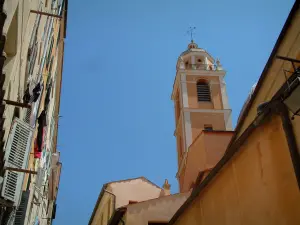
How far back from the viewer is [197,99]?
Answer: 104 feet

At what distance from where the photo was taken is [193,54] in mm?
36875

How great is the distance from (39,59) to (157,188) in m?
13.7

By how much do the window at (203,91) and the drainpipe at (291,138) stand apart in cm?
2625

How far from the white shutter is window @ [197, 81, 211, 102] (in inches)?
979

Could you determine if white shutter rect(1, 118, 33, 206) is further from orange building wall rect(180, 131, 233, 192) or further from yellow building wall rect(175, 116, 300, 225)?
orange building wall rect(180, 131, 233, 192)

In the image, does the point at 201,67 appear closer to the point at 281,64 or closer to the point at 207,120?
the point at 207,120

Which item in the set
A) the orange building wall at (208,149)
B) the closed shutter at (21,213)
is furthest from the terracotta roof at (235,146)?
the closed shutter at (21,213)

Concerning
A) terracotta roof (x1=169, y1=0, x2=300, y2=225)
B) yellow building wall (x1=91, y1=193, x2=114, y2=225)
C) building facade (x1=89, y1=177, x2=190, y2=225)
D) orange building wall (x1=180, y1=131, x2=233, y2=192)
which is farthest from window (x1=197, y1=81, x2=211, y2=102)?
terracotta roof (x1=169, y1=0, x2=300, y2=225)

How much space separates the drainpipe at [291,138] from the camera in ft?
17.3

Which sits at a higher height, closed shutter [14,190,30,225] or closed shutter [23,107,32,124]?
closed shutter [23,107,32,124]

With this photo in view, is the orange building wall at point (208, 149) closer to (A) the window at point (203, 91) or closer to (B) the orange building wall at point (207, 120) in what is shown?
(B) the orange building wall at point (207, 120)

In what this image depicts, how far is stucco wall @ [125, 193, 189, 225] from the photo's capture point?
54.9 feet

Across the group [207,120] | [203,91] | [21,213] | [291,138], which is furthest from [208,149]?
[203,91]

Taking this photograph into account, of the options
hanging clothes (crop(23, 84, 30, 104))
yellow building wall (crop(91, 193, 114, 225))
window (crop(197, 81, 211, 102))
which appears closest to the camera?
hanging clothes (crop(23, 84, 30, 104))
